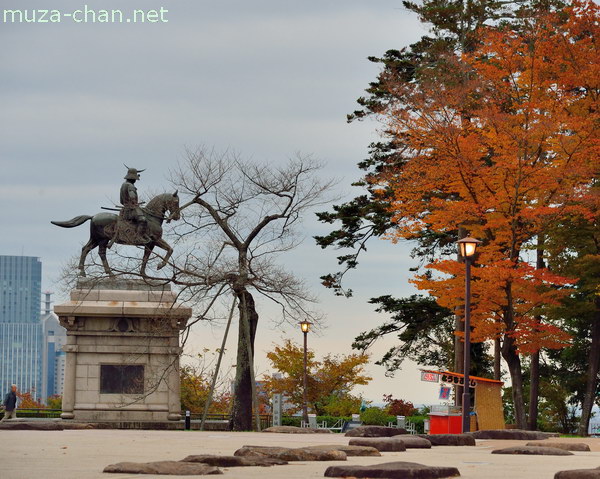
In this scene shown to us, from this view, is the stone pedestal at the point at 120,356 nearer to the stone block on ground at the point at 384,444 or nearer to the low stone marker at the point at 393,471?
the stone block on ground at the point at 384,444

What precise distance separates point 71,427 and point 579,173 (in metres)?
18.7

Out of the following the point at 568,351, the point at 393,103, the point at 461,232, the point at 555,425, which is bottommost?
the point at 555,425

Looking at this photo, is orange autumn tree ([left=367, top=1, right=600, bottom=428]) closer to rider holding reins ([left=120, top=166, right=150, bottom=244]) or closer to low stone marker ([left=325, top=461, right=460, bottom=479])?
rider holding reins ([left=120, top=166, right=150, bottom=244])

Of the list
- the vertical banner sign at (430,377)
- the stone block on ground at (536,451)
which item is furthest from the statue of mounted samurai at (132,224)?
the stone block on ground at (536,451)

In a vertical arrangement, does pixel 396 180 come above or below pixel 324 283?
above

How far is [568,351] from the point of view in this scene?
54.8m

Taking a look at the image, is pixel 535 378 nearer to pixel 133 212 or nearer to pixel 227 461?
pixel 133 212

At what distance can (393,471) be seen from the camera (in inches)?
457

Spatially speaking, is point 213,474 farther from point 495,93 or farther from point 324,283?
point 324,283

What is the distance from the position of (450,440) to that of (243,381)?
1835 cm

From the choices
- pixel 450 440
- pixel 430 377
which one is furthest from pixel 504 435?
pixel 430 377

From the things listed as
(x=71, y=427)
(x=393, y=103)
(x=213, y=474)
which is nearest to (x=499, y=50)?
(x=393, y=103)

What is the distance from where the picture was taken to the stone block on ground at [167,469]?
1220cm

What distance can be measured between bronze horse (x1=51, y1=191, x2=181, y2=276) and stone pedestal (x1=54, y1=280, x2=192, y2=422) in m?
1.26
